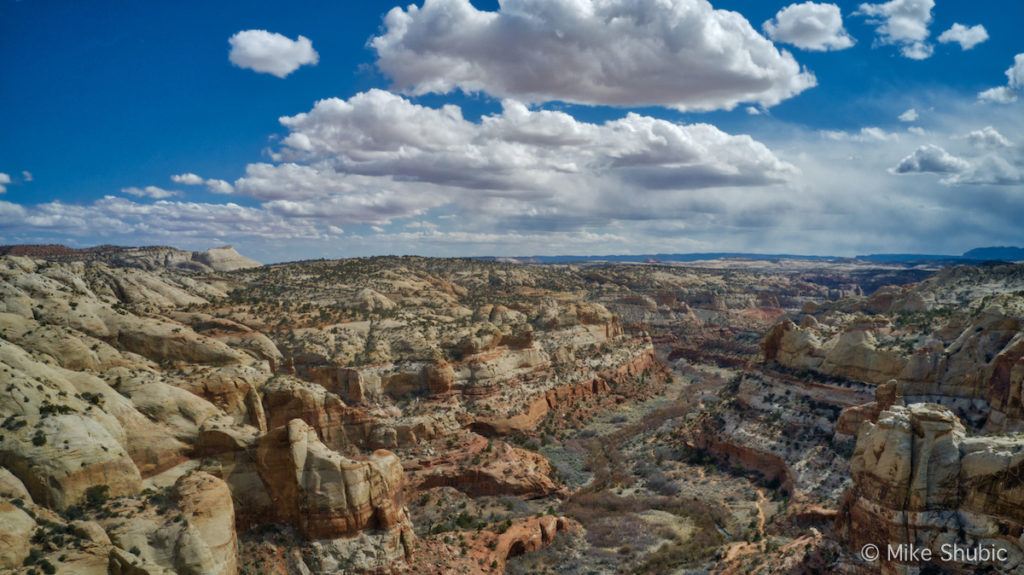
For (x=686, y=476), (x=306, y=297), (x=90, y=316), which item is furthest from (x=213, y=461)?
(x=306, y=297)

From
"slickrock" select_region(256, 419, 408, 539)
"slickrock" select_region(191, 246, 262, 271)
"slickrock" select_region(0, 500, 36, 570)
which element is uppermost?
"slickrock" select_region(191, 246, 262, 271)

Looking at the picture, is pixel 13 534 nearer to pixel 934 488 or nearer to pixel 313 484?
pixel 313 484

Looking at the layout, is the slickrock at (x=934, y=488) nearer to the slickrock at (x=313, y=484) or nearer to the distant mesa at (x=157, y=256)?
the slickrock at (x=313, y=484)

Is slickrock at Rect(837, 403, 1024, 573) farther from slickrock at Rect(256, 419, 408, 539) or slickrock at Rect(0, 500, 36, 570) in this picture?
slickrock at Rect(0, 500, 36, 570)

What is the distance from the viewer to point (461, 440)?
50.0 meters

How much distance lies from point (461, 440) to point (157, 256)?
353ft

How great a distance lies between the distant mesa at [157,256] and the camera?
120637 mm

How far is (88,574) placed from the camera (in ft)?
59.4

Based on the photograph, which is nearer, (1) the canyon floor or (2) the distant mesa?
(1) the canyon floor

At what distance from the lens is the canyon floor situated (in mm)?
21969

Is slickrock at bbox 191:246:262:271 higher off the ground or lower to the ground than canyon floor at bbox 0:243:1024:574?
higher

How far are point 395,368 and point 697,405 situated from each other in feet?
113

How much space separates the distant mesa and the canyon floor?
55.7m

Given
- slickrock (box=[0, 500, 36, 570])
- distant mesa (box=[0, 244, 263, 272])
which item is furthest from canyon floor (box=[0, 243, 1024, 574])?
distant mesa (box=[0, 244, 263, 272])
